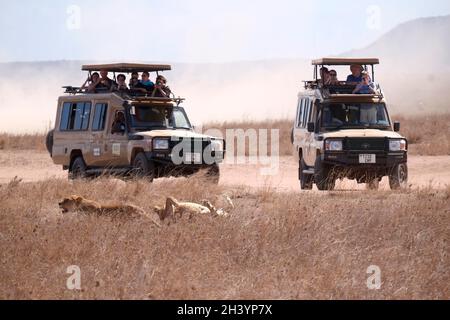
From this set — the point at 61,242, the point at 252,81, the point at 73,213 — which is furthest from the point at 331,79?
the point at 252,81

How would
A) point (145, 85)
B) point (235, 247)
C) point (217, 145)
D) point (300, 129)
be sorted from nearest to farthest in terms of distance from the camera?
point (235, 247) < point (217, 145) < point (145, 85) < point (300, 129)

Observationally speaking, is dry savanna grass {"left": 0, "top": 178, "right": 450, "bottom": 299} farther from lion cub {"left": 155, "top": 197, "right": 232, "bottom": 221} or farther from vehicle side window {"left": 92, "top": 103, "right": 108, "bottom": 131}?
vehicle side window {"left": 92, "top": 103, "right": 108, "bottom": 131}

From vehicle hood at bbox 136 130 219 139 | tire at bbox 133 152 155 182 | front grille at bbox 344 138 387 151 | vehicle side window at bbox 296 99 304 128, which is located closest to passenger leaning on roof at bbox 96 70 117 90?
vehicle hood at bbox 136 130 219 139

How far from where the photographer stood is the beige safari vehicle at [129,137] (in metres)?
20.3

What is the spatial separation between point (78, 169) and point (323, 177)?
504cm

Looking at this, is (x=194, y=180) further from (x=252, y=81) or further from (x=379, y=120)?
(x=252, y=81)

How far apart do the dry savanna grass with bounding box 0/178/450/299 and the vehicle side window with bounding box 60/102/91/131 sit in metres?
5.27

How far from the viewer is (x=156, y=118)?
69.6ft

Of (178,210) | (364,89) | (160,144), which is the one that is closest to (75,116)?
(160,144)

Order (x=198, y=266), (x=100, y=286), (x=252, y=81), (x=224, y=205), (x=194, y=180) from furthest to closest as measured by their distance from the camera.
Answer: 1. (x=252, y=81)
2. (x=194, y=180)
3. (x=224, y=205)
4. (x=198, y=266)
5. (x=100, y=286)

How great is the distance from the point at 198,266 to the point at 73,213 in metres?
3.42

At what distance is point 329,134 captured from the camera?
65.6 ft

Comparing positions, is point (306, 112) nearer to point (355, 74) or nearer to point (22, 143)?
point (355, 74)

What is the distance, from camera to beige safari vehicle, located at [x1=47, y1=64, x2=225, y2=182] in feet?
66.5
